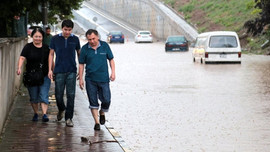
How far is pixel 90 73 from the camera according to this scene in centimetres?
1067

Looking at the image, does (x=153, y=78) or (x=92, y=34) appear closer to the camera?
(x=92, y=34)

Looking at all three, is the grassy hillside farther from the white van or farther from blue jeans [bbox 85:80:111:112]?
blue jeans [bbox 85:80:111:112]

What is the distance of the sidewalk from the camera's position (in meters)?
8.79

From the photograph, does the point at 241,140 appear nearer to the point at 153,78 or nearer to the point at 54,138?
the point at 54,138

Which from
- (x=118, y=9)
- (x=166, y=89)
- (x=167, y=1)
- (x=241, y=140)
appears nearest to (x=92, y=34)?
(x=241, y=140)

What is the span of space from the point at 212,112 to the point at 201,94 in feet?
12.8

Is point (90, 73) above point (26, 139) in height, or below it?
above

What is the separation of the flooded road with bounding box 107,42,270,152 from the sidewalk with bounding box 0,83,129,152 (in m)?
0.39

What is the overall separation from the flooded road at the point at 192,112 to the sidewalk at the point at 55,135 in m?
0.39

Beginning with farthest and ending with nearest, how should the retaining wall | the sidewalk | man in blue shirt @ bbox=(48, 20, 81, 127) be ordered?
the retaining wall < man in blue shirt @ bbox=(48, 20, 81, 127) < the sidewalk

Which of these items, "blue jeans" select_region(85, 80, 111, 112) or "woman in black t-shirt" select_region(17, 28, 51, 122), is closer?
"blue jeans" select_region(85, 80, 111, 112)

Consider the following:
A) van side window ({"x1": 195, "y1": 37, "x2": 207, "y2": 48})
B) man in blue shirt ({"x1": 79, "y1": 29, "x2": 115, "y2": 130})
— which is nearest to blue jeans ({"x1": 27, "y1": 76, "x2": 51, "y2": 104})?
man in blue shirt ({"x1": 79, "y1": 29, "x2": 115, "y2": 130})

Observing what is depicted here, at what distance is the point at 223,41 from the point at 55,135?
22.6 m

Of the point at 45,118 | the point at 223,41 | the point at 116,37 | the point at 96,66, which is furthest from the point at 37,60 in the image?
the point at 116,37
